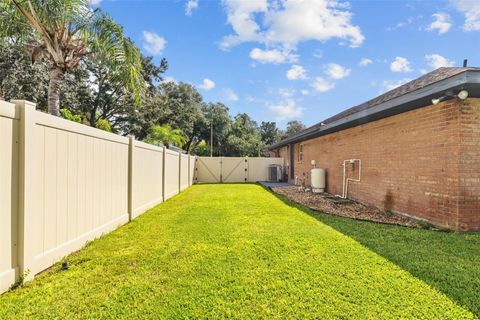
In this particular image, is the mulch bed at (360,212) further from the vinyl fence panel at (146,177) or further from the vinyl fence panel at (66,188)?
the vinyl fence panel at (66,188)

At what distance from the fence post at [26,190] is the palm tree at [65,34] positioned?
3.68 metres

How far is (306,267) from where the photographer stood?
322cm

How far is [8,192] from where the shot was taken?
102 inches

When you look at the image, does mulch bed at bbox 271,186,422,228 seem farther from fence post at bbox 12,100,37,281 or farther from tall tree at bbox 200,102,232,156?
tall tree at bbox 200,102,232,156

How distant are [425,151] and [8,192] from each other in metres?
6.54

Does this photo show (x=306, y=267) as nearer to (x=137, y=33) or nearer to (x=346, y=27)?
(x=346, y=27)

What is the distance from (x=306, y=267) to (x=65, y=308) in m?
2.39

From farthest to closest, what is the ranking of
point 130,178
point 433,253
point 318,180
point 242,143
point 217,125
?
point 242,143 < point 217,125 < point 318,180 < point 130,178 < point 433,253

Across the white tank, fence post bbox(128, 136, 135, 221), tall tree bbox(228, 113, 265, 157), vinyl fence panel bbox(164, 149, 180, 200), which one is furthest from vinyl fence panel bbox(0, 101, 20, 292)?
tall tree bbox(228, 113, 265, 157)

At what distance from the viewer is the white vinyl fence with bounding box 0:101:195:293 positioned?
2609mm

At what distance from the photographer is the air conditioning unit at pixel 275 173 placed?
18094 mm

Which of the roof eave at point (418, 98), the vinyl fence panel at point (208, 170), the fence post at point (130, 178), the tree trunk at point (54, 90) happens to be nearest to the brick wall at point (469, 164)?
the roof eave at point (418, 98)

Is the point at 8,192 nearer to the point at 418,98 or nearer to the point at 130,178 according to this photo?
the point at 130,178

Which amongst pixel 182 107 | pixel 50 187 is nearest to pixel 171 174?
pixel 50 187
